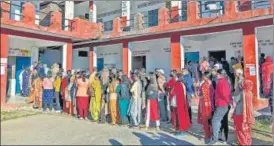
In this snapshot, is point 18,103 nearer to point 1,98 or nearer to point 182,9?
point 1,98

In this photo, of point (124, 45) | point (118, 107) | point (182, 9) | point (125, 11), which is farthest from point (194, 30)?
point (118, 107)

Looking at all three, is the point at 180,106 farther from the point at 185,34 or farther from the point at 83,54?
the point at 83,54

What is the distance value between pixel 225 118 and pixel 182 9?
594 cm

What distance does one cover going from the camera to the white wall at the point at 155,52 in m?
11.6

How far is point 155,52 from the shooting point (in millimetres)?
12031

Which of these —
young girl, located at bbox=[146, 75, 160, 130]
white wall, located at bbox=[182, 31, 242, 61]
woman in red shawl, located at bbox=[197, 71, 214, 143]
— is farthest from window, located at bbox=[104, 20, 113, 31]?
woman in red shawl, located at bbox=[197, 71, 214, 143]

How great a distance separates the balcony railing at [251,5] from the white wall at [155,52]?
3.64m

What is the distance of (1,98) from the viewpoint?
144 centimetres

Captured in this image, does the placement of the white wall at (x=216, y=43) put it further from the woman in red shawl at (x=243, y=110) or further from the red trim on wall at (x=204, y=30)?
the woman in red shawl at (x=243, y=110)

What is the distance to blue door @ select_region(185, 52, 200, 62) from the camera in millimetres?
10884

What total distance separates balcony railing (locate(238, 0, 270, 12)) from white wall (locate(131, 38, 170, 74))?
3639 millimetres

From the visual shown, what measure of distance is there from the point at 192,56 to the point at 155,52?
1.81m

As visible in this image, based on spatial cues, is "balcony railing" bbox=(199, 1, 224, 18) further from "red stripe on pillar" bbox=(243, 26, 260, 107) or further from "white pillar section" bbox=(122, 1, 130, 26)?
"white pillar section" bbox=(122, 1, 130, 26)

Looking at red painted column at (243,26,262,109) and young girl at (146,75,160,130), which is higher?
red painted column at (243,26,262,109)
